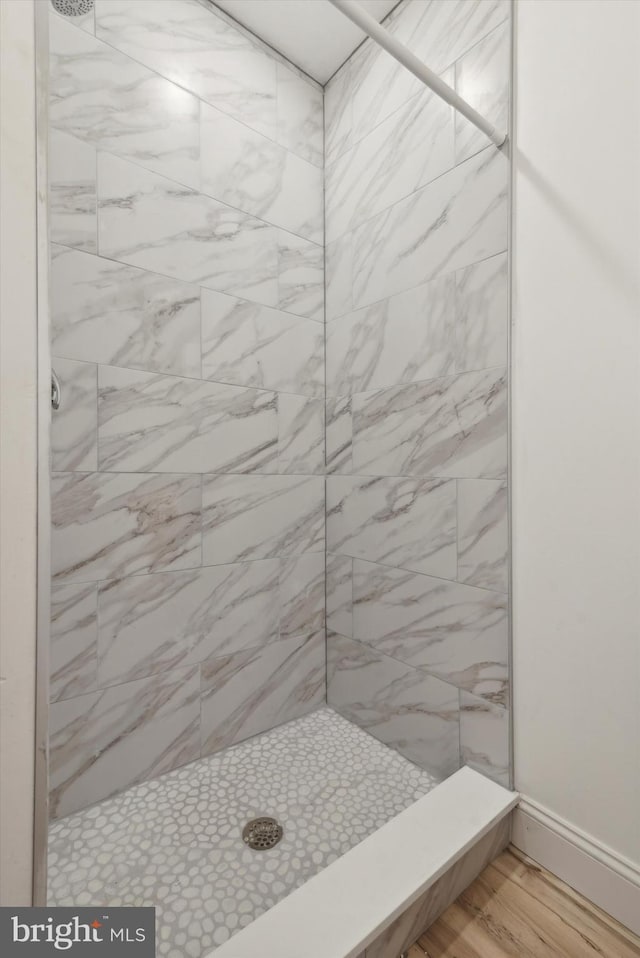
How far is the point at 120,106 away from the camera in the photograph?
135cm

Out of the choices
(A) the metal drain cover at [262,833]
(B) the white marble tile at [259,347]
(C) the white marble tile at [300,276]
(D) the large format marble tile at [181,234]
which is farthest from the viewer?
(C) the white marble tile at [300,276]

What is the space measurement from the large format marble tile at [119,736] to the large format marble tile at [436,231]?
1.47 metres

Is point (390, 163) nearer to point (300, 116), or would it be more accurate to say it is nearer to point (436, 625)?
point (300, 116)

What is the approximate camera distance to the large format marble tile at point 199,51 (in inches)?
53.7

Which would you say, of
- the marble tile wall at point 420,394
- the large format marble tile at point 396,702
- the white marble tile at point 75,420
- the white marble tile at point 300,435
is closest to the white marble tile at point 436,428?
the marble tile wall at point 420,394

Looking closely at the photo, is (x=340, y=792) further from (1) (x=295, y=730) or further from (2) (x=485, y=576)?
(2) (x=485, y=576)

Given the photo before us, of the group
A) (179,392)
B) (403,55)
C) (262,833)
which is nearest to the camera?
(403,55)

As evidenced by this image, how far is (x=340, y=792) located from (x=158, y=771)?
57 cm

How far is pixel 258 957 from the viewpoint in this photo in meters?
0.81

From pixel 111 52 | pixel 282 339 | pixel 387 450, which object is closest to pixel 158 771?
pixel 387 450

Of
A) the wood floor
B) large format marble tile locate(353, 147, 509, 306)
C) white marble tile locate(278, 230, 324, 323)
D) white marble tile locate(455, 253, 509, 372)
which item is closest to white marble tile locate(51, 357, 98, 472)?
white marble tile locate(278, 230, 324, 323)

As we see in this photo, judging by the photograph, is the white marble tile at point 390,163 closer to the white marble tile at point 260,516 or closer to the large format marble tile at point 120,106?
the large format marble tile at point 120,106

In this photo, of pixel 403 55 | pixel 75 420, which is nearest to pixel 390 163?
pixel 403 55

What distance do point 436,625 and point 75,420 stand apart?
3.99 feet
